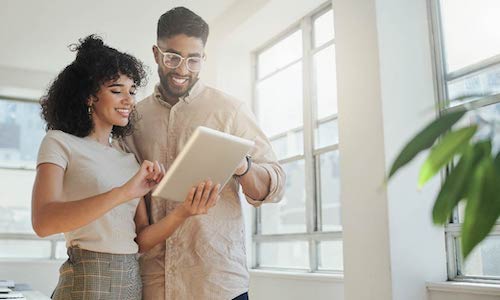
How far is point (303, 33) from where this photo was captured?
4.21 m

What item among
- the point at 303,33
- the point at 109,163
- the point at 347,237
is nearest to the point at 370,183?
the point at 347,237

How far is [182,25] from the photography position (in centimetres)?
172

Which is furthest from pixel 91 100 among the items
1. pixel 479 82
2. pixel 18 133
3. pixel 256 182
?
pixel 18 133

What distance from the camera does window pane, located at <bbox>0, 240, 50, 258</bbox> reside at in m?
5.88

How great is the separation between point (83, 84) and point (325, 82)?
2.62 meters

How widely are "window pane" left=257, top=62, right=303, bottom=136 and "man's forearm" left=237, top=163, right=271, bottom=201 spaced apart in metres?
2.65

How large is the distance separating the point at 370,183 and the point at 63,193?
1698mm

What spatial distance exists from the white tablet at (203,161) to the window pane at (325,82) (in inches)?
98.4

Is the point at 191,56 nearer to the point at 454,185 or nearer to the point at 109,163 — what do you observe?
the point at 109,163

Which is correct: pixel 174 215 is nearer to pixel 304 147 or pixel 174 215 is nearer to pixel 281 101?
pixel 304 147

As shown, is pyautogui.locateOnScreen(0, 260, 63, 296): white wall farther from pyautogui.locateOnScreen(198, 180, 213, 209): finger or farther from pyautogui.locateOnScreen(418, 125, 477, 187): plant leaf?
pyautogui.locateOnScreen(418, 125, 477, 187): plant leaf

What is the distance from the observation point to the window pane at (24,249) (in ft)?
19.3

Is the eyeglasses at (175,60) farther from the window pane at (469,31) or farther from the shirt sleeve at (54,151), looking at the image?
the window pane at (469,31)

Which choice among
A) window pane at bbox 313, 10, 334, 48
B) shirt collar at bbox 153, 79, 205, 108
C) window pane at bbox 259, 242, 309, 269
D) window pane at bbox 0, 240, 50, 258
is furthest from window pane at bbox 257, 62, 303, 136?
window pane at bbox 0, 240, 50, 258
